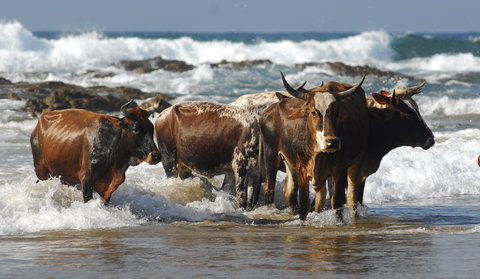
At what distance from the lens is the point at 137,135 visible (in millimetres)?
11586

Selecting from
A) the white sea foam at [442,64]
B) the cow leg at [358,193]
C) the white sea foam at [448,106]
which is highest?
the cow leg at [358,193]

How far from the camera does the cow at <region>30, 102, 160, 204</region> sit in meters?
11.5

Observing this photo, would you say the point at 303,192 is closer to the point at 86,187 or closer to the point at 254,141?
the point at 254,141

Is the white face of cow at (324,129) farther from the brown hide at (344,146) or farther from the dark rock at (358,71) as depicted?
the dark rock at (358,71)

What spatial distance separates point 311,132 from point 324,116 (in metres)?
0.36

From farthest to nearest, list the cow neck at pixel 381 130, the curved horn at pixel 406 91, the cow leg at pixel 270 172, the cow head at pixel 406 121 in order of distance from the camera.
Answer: the curved horn at pixel 406 91
the cow head at pixel 406 121
the cow neck at pixel 381 130
the cow leg at pixel 270 172

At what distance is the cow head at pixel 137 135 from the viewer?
456 inches

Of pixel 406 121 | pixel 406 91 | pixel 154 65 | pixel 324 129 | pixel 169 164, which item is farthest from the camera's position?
pixel 154 65

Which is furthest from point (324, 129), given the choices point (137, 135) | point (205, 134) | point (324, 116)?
point (205, 134)

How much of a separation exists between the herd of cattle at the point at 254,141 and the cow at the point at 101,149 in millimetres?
12

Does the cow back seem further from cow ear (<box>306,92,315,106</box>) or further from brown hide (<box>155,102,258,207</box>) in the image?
cow ear (<box>306,92,315,106</box>)

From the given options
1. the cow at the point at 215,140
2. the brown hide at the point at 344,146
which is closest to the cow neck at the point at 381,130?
the brown hide at the point at 344,146

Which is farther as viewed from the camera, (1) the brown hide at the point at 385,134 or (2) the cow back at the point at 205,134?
(2) the cow back at the point at 205,134

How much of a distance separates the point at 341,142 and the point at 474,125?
16.3 m
